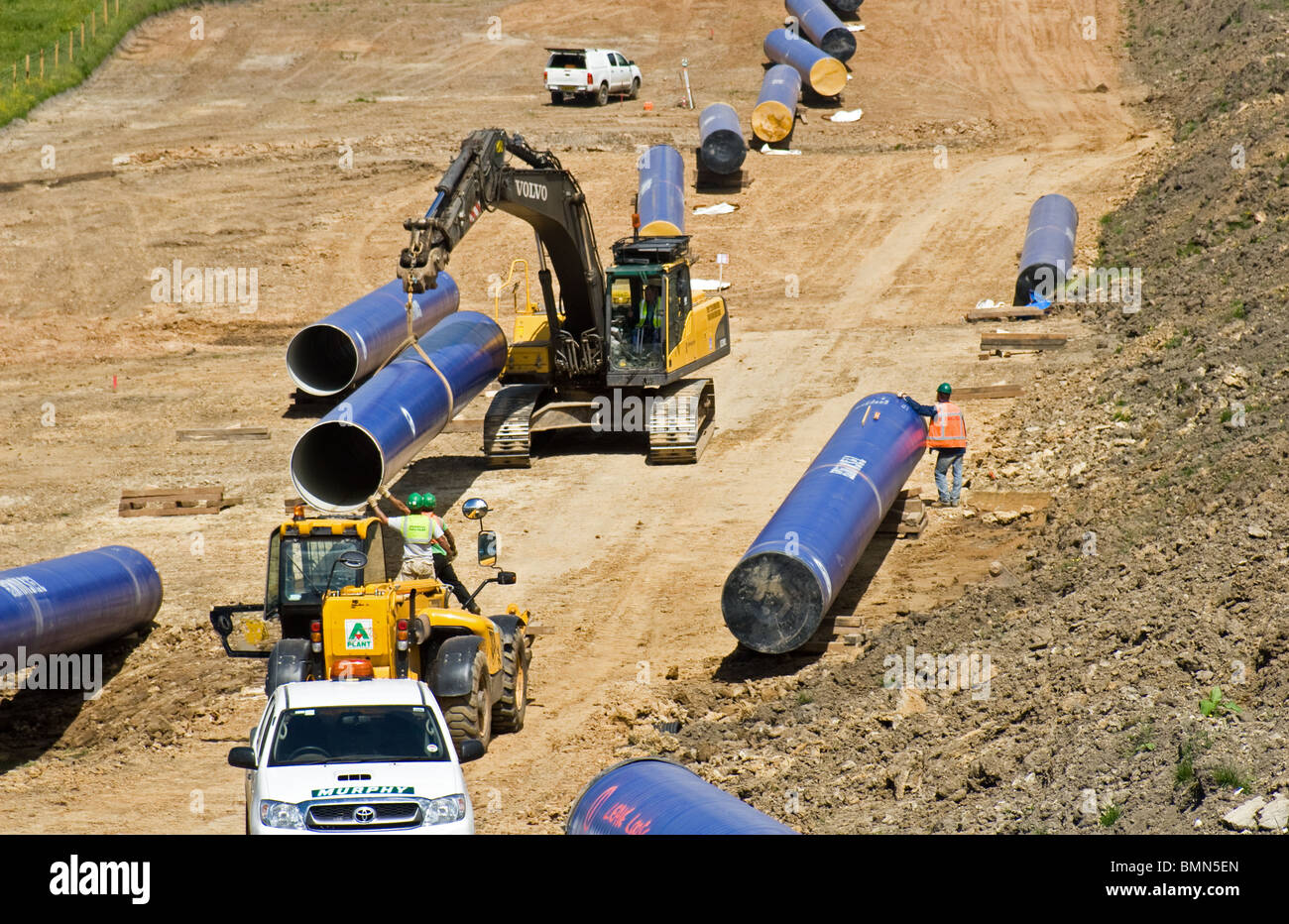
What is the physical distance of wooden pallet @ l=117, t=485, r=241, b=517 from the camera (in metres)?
23.4

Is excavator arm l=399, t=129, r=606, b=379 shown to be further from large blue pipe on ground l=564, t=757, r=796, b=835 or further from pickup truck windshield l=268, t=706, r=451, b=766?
large blue pipe on ground l=564, t=757, r=796, b=835

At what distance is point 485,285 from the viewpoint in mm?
35750

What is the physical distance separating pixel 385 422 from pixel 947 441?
24.7 ft

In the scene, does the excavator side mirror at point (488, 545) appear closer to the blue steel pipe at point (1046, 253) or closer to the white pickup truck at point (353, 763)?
the white pickup truck at point (353, 763)

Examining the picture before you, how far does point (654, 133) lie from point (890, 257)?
10760mm

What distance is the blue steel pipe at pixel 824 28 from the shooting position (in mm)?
48406

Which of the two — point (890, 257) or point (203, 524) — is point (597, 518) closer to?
point (203, 524)

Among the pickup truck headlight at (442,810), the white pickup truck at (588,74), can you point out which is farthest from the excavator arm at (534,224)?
the white pickup truck at (588,74)

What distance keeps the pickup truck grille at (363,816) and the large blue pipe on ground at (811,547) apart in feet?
20.4

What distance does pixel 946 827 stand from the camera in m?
11.2

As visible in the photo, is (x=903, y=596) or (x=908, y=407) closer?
(x=903, y=596)

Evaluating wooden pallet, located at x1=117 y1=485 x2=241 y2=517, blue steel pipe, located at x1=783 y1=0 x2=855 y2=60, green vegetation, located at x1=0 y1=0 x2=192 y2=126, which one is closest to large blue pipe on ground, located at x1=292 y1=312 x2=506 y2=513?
wooden pallet, located at x1=117 y1=485 x2=241 y2=517
